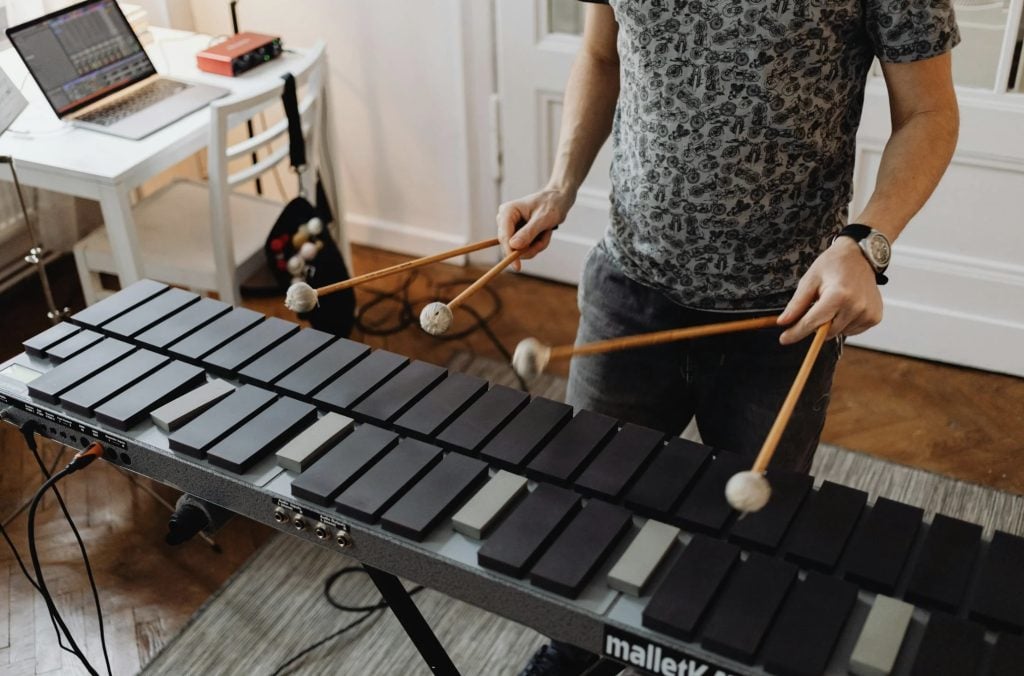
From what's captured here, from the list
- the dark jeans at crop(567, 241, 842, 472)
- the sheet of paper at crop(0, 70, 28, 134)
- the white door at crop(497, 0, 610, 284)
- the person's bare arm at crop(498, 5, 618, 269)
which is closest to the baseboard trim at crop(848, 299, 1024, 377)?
the white door at crop(497, 0, 610, 284)

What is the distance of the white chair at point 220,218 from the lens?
8.25 ft

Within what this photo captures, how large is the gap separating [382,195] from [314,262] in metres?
0.95

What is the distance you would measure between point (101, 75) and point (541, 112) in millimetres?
1194

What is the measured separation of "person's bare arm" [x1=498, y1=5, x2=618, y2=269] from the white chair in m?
1.00

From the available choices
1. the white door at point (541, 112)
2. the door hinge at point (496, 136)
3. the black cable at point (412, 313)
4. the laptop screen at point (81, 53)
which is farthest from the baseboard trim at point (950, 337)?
the laptop screen at point (81, 53)

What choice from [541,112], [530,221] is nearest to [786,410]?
[530,221]

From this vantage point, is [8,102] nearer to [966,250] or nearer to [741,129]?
[741,129]

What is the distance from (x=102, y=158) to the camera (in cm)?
246

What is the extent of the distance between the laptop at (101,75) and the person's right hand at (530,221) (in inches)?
51.5

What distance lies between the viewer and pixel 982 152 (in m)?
2.66

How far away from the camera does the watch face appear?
51.7 inches

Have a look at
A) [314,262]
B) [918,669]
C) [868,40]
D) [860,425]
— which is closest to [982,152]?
[860,425]

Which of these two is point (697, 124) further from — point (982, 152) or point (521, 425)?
point (982, 152)

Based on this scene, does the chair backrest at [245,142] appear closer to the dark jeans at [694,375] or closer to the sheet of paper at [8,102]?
the sheet of paper at [8,102]
